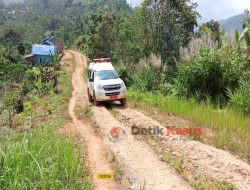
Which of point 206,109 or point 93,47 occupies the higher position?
point 93,47

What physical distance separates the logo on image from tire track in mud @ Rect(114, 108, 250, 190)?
1.20 meters

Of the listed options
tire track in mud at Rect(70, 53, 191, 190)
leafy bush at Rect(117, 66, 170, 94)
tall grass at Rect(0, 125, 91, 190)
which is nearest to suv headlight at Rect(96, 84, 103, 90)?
tire track in mud at Rect(70, 53, 191, 190)

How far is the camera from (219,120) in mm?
9352

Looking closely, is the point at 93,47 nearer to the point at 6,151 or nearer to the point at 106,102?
the point at 106,102

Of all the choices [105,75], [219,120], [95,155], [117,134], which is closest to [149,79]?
[105,75]

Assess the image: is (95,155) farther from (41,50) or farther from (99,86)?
(41,50)

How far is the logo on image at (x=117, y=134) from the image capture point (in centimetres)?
863

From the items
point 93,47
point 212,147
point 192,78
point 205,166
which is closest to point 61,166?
point 205,166

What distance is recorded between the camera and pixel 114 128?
962 cm

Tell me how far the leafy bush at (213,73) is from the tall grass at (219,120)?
1.02 meters

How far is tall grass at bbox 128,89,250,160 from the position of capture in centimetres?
738

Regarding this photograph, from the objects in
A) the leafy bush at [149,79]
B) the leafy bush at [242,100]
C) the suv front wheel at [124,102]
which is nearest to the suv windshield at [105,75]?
the suv front wheel at [124,102]

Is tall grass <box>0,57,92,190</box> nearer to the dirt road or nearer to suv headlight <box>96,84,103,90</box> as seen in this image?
the dirt road

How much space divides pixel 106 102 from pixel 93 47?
25046 millimetres
